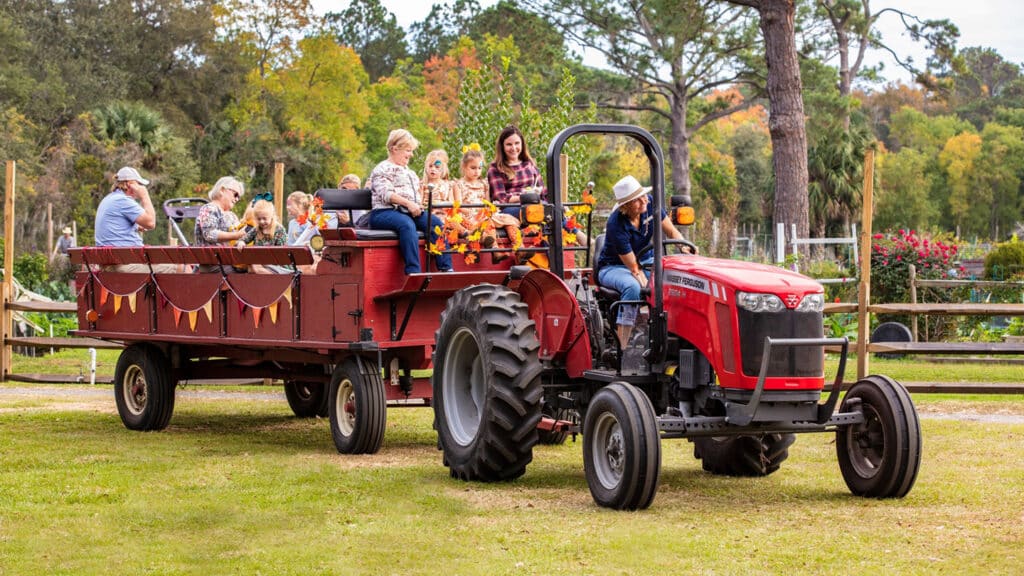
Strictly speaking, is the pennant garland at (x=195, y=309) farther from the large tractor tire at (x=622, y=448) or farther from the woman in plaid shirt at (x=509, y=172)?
the large tractor tire at (x=622, y=448)

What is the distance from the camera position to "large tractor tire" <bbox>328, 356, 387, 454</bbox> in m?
11.8

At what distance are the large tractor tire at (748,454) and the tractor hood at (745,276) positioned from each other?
1534mm

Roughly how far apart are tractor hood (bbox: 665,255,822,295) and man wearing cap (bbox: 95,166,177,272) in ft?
21.9

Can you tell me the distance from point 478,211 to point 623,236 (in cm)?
227

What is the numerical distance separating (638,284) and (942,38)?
26.2 metres

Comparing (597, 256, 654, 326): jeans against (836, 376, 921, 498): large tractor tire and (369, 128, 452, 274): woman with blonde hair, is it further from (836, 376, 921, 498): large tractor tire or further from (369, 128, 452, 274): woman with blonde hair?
(369, 128, 452, 274): woman with blonde hair

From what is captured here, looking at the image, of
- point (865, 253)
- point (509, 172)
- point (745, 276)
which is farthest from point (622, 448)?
point (865, 253)

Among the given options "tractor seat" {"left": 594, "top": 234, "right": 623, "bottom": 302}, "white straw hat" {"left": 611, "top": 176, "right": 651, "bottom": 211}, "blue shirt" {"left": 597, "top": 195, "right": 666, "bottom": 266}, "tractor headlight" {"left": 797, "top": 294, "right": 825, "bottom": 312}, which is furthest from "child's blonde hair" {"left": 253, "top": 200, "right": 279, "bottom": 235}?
"tractor headlight" {"left": 797, "top": 294, "right": 825, "bottom": 312}

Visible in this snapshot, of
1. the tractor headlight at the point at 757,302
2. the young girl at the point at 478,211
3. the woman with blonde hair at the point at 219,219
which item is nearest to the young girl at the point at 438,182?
the young girl at the point at 478,211

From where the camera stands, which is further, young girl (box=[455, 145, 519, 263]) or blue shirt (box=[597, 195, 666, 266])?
young girl (box=[455, 145, 519, 263])

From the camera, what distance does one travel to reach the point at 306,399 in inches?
618

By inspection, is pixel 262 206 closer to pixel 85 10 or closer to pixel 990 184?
pixel 85 10

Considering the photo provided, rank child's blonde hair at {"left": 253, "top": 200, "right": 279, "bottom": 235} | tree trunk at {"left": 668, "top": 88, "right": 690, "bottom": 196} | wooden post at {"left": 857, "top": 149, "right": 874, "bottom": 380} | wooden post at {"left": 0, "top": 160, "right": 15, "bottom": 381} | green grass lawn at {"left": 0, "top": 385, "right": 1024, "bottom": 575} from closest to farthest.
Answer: green grass lawn at {"left": 0, "top": 385, "right": 1024, "bottom": 575}
wooden post at {"left": 857, "top": 149, "right": 874, "bottom": 380}
child's blonde hair at {"left": 253, "top": 200, "right": 279, "bottom": 235}
wooden post at {"left": 0, "top": 160, "right": 15, "bottom": 381}
tree trunk at {"left": 668, "top": 88, "right": 690, "bottom": 196}

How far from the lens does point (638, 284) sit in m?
9.81
